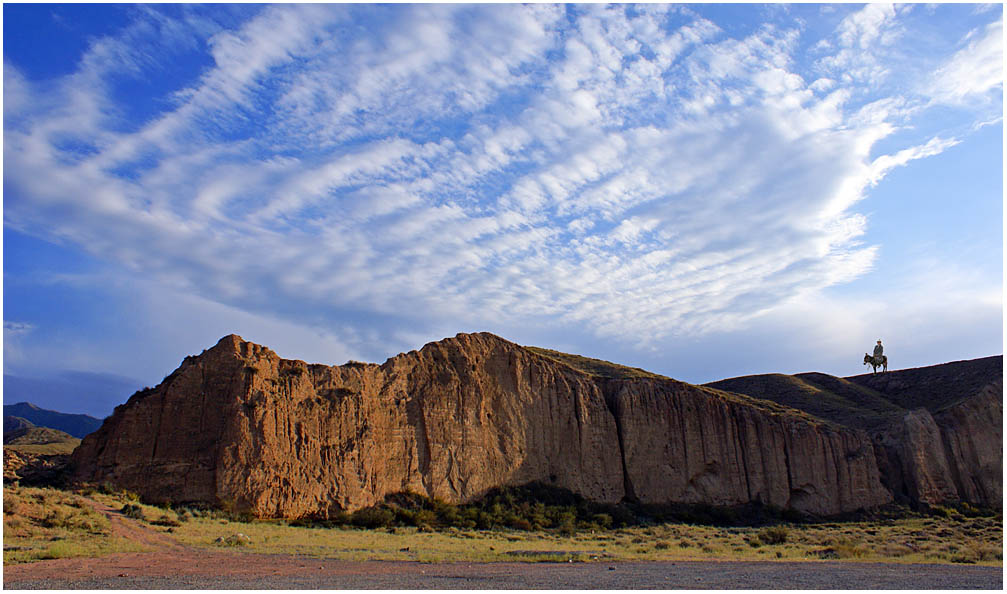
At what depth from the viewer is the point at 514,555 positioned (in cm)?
2091

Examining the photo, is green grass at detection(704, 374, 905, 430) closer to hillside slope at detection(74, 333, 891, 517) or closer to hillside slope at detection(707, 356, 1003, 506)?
hillside slope at detection(707, 356, 1003, 506)

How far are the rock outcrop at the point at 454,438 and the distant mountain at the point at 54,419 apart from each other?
11044 cm

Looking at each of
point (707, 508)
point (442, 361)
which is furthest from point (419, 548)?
point (707, 508)

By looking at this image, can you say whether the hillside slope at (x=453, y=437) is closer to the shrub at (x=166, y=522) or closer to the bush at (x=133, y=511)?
the bush at (x=133, y=511)

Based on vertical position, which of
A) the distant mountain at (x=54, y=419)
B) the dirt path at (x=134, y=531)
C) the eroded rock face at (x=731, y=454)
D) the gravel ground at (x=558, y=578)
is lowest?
the gravel ground at (x=558, y=578)

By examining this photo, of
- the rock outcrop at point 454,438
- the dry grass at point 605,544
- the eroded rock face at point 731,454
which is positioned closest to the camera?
the dry grass at point 605,544

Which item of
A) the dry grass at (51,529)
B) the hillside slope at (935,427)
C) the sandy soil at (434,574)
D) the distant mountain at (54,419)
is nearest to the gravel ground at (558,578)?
the sandy soil at (434,574)

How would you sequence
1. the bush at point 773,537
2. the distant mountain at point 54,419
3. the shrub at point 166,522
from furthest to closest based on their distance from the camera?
the distant mountain at point 54,419 → the bush at point 773,537 → the shrub at point 166,522

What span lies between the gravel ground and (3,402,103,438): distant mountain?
127 meters

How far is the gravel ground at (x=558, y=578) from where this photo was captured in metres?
13.1

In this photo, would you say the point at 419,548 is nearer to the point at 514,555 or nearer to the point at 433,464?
the point at 514,555

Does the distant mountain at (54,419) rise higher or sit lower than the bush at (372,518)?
higher

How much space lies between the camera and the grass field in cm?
1909

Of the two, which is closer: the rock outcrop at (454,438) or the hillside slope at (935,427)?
the rock outcrop at (454,438)
